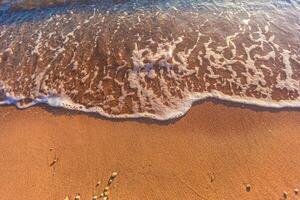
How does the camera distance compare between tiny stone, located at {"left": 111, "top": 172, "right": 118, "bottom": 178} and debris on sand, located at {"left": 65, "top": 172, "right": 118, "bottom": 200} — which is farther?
tiny stone, located at {"left": 111, "top": 172, "right": 118, "bottom": 178}

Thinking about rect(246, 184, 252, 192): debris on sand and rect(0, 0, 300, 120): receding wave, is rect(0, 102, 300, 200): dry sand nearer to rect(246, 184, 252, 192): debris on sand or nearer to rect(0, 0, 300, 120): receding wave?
rect(246, 184, 252, 192): debris on sand

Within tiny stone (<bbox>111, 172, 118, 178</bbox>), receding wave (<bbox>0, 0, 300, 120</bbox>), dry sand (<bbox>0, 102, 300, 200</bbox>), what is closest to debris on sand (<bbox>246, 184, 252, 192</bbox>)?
dry sand (<bbox>0, 102, 300, 200</bbox>)

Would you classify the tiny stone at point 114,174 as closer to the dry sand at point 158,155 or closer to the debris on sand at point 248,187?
the dry sand at point 158,155

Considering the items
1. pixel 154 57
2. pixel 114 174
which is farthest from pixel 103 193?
pixel 154 57

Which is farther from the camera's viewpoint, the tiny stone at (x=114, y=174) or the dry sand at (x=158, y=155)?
the tiny stone at (x=114, y=174)

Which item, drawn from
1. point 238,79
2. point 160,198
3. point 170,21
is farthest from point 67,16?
point 160,198

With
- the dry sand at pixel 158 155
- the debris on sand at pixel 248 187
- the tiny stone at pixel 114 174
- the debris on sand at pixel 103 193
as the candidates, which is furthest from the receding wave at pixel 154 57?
the debris on sand at pixel 248 187
